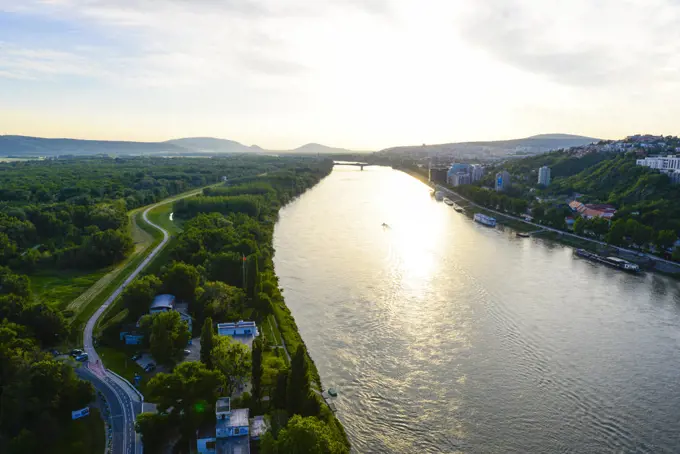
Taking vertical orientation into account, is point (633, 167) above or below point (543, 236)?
above

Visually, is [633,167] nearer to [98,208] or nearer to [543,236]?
[543,236]

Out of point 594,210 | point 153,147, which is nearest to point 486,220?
point 594,210

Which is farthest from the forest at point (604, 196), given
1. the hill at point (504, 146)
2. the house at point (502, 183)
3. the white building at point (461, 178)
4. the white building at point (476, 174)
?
the hill at point (504, 146)

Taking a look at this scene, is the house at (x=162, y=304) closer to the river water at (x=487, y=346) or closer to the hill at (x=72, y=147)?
the river water at (x=487, y=346)

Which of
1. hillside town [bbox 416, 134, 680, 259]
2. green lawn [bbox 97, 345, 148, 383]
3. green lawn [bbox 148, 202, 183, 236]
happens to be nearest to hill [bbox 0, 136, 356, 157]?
green lawn [bbox 148, 202, 183, 236]

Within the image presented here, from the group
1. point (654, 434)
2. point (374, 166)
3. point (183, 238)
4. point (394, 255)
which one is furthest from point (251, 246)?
point (374, 166)
